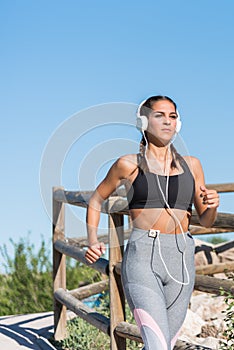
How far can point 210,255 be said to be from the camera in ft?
30.2

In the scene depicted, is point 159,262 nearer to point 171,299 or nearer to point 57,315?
point 171,299

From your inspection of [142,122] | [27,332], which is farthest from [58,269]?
[142,122]

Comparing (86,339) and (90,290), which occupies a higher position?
(90,290)

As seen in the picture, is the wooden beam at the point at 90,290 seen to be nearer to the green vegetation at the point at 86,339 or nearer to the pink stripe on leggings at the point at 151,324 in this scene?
the green vegetation at the point at 86,339

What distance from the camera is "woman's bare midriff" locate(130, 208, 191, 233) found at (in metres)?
3.25

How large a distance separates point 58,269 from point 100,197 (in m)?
3.15

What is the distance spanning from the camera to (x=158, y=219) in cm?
325

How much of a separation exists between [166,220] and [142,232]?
5.1 inches

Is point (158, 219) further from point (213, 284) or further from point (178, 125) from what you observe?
point (213, 284)

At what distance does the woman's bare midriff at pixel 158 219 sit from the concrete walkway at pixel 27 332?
291 cm

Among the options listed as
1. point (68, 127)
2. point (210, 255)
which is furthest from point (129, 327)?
point (210, 255)

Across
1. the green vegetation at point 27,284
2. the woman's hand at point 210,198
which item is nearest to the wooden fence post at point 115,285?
the woman's hand at point 210,198

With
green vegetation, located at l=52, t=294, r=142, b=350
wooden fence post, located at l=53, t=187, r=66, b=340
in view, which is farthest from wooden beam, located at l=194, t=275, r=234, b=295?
wooden fence post, located at l=53, t=187, r=66, b=340

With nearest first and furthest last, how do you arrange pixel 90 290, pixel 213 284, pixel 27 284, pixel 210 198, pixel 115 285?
pixel 210 198 → pixel 213 284 → pixel 115 285 → pixel 90 290 → pixel 27 284
